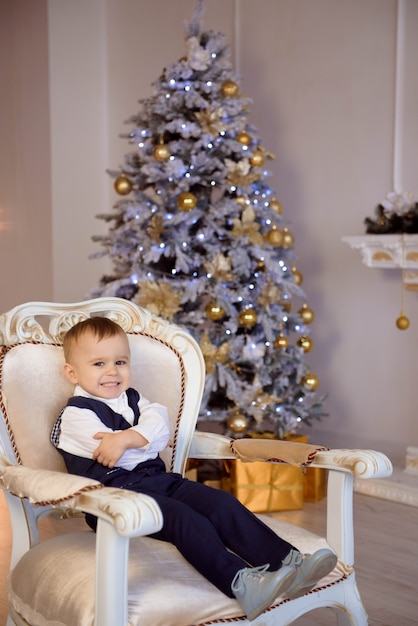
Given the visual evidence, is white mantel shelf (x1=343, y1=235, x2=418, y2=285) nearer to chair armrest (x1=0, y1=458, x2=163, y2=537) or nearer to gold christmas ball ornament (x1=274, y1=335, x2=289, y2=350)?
gold christmas ball ornament (x1=274, y1=335, x2=289, y2=350)

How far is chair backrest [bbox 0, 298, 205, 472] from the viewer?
2.54 meters

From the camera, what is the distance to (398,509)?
4.66 meters

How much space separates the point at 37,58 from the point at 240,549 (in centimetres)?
558

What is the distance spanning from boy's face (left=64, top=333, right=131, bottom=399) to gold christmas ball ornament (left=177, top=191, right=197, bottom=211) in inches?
85.1

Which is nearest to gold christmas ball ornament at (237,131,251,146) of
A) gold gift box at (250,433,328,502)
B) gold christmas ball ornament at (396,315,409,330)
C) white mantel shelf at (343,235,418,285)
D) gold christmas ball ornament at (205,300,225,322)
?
white mantel shelf at (343,235,418,285)

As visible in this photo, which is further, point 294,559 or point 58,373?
point 58,373

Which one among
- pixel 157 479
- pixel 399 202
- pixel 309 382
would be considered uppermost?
pixel 399 202

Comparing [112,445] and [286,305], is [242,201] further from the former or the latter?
[112,445]

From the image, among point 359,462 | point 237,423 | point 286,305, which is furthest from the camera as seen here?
point 286,305

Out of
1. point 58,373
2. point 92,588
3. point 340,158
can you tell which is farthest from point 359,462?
point 340,158

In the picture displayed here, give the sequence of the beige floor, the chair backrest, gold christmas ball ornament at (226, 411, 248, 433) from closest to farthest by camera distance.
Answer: the chair backrest → the beige floor → gold christmas ball ornament at (226, 411, 248, 433)

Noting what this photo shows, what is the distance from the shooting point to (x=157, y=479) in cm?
251

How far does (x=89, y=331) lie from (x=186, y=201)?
2180 millimetres

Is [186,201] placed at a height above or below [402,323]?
above
